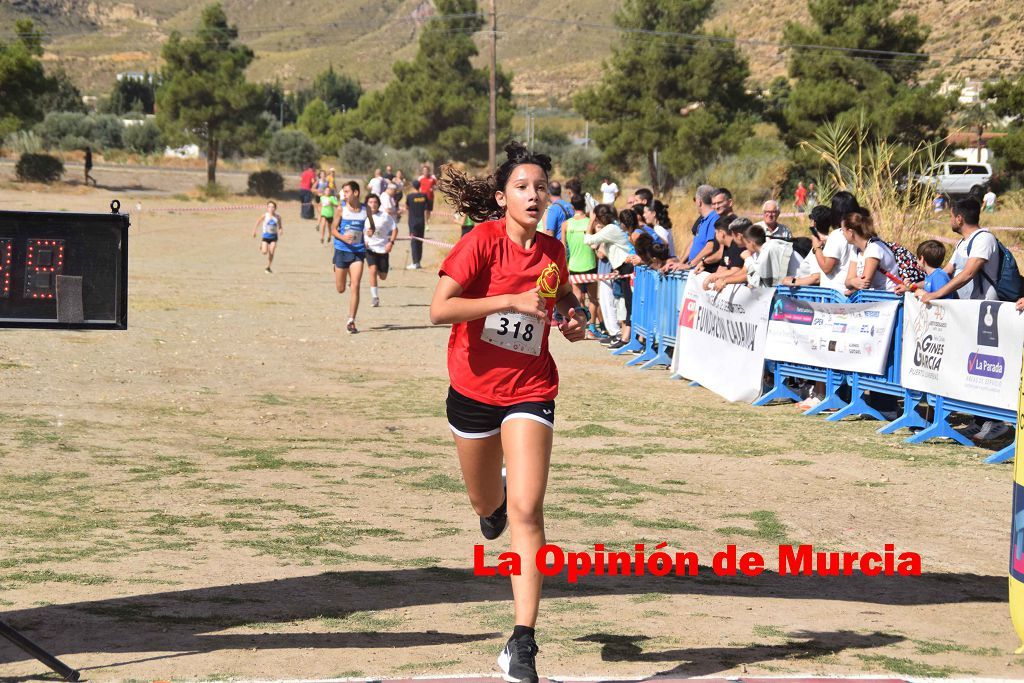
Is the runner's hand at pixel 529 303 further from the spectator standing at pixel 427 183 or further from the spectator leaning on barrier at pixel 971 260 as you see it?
the spectator standing at pixel 427 183

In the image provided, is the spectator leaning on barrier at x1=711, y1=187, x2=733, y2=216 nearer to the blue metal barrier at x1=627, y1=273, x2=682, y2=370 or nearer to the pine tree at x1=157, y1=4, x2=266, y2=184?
the blue metal barrier at x1=627, y1=273, x2=682, y2=370

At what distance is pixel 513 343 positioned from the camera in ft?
17.5

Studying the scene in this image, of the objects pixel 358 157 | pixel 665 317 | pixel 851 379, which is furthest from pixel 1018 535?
pixel 358 157

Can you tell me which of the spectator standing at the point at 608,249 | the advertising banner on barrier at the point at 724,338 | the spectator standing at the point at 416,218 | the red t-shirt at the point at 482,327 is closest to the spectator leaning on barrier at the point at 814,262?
the advertising banner on barrier at the point at 724,338

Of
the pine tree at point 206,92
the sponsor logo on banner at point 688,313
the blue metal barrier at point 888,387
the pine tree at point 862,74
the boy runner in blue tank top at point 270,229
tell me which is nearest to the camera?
the blue metal barrier at point 888,387

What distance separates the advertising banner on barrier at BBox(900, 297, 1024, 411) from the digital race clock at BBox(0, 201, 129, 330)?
21.0 feet

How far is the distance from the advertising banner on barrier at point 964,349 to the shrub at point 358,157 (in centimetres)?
7232

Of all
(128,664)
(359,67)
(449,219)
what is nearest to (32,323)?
(128,664)

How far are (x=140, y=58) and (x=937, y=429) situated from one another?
202 meters

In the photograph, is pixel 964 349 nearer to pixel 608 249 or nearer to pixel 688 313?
pixel 688 313

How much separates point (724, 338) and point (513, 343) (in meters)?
8.36

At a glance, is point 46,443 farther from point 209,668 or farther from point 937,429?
point 937,429

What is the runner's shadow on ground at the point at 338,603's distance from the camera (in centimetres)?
534

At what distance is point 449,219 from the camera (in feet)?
157
